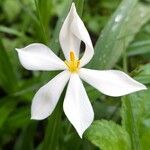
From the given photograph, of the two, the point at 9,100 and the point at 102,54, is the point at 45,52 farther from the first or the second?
the point at 9,100

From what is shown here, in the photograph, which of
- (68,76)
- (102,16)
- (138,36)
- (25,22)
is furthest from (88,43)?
(102,16)

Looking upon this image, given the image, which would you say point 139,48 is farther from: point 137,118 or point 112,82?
point 112,82

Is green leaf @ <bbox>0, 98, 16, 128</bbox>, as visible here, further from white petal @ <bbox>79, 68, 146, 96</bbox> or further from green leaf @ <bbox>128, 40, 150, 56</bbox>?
white petal @ <bbox>79, 68, 146, 96</bbox>

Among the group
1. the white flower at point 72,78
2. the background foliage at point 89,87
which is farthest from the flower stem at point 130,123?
the white flower at point 72,78

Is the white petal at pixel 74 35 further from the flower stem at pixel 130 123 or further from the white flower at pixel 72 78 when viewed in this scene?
the flower stem at pixel 130 123

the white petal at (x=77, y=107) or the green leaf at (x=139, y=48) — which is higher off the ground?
the white petal at (x=77, y=107)

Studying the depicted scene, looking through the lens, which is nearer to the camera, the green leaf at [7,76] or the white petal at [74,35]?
the white petal at [74,35]

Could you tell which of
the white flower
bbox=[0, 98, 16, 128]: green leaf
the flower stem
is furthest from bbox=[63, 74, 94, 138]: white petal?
bbox=[0, 98, 16, 128]: green leaf

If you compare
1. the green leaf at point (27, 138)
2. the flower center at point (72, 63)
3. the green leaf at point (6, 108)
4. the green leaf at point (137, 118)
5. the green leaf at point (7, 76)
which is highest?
the flower center at point (72, 63)

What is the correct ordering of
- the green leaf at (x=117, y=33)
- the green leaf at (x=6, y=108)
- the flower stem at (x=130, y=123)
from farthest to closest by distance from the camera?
1. the green leaf at (x=6, y=108)
2. the green leaf at (x=117, y=33)
3. the flower stem at (x=130, y=123)

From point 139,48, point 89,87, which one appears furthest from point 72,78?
→ point 139,48
